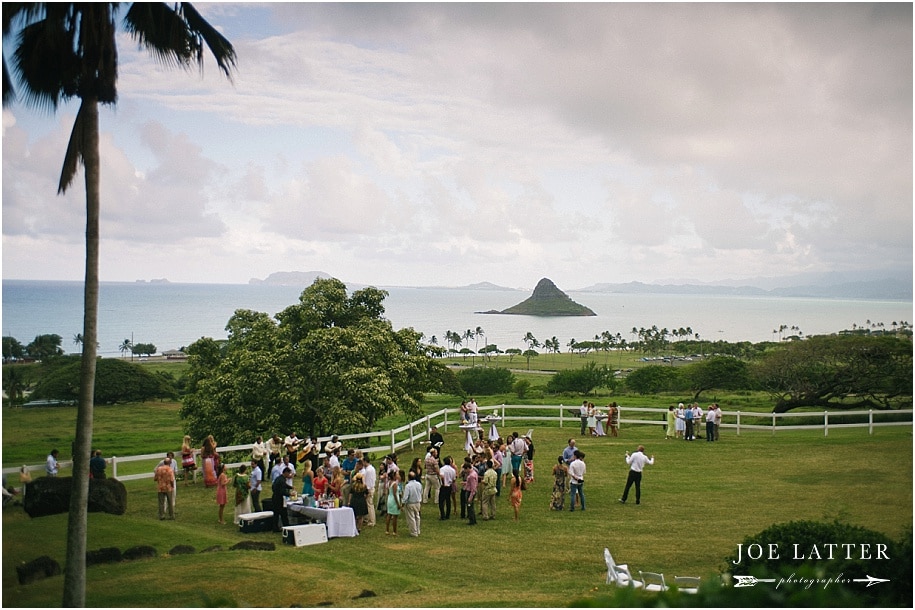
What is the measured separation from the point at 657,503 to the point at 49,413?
1842 centimetres

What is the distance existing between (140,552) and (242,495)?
3.71m

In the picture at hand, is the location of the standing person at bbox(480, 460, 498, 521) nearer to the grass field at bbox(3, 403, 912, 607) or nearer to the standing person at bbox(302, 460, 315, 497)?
the grass field at bbox(3, 403, 912, 607)

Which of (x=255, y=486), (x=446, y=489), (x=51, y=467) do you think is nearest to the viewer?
(x=51, y=467)

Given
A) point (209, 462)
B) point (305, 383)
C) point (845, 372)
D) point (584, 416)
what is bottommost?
point (209, 462)

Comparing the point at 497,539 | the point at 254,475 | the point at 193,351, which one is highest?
the point at 193,351

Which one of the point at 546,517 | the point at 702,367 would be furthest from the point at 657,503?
the point at 702,367

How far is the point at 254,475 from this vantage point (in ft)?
58.2

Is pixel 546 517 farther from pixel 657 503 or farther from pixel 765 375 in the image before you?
pixel 765 375

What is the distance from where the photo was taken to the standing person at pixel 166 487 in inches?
674

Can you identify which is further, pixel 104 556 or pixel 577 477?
pixel 577 477

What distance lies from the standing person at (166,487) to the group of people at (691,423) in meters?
19.0

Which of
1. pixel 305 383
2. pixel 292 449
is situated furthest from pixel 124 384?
pixel 292 449

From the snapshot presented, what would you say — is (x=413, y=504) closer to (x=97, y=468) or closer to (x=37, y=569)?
(x=37, y=569)

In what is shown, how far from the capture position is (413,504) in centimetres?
1689
